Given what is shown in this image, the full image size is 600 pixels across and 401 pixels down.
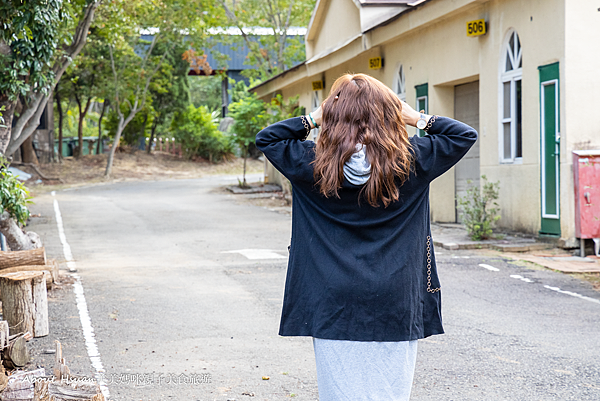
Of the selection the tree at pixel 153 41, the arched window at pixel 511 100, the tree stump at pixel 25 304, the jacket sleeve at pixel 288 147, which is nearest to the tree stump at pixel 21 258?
the tree stump at pixel 25 304

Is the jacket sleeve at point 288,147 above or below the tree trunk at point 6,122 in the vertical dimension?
below

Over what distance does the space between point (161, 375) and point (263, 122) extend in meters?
18.6

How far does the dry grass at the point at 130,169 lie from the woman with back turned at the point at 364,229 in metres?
24.4

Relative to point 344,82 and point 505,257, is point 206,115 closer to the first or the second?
point 505,257

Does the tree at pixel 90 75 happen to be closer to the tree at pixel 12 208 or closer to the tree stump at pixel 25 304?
the tree at pixel 12 208

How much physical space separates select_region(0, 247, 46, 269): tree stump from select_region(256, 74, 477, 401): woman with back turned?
220 inches

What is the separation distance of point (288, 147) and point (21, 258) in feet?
18.7

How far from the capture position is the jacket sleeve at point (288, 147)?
2.43m

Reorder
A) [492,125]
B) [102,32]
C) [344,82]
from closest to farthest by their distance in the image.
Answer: [344,82] → [492,125] → [102,32]

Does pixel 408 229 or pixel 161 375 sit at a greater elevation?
pixel 408 229

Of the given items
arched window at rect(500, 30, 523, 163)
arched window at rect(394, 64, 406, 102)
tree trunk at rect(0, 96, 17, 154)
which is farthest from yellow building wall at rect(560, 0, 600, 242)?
tree trunk at rect(0, 96, 17, 154)

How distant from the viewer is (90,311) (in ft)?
22.1

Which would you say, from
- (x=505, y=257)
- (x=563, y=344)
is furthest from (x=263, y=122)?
(x=563, y=344)

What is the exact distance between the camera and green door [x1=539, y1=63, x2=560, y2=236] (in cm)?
966
